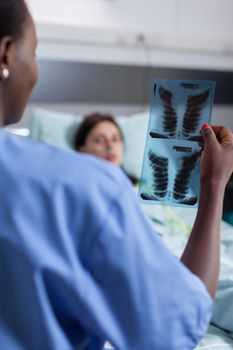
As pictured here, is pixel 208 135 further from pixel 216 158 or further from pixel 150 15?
pixel 150 15

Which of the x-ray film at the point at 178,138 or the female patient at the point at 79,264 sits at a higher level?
the x-ray film at the point at 178,138

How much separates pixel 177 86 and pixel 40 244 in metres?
0.39

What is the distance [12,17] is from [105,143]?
4.71 feet

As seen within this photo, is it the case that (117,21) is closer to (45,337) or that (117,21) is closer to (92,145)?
(92,145)

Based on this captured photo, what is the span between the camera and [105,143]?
6.57 feet

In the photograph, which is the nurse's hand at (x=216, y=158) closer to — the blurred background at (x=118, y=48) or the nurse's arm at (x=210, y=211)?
the nurse's arm at (x=210, y=211)

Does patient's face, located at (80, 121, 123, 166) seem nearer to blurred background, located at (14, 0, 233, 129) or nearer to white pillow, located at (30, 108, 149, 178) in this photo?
white pillow, located at (30, 108, 149, 178)

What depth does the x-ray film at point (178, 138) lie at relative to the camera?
2.44ft

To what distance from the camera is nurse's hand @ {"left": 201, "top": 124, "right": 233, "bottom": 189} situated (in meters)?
0.68

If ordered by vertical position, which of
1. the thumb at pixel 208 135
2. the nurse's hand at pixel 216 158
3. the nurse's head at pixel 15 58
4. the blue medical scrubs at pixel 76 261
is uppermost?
the nurse's head at pixel 15 58

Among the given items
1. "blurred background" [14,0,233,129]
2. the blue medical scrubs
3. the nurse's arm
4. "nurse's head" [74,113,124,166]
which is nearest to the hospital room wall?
"blurred background" [14,0,233,129]

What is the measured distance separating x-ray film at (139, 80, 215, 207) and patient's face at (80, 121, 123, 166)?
1.11 metres

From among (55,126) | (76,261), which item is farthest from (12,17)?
(55,126)

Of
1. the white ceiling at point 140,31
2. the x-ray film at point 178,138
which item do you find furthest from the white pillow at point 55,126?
the x-ray film at point 178,138
